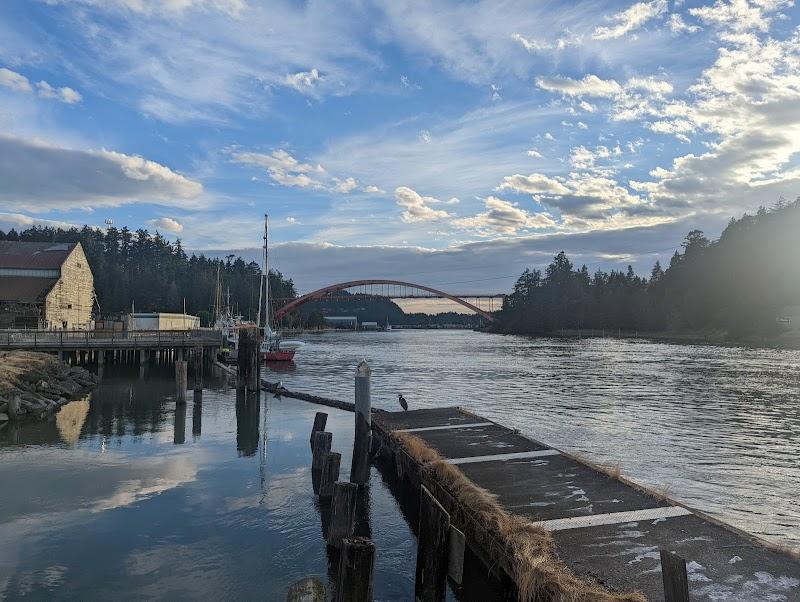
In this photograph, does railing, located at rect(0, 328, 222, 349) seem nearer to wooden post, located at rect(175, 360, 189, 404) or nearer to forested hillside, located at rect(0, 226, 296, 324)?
wooden post, located at rect(175, 360, 189, 404)

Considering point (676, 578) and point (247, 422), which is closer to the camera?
point (676, 578)

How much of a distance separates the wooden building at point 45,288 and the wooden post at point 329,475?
43.1 metres

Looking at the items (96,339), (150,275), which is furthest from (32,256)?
(150,275)

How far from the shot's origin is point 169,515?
39.1ft

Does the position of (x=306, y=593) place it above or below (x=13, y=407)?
above

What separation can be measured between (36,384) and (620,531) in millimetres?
26134

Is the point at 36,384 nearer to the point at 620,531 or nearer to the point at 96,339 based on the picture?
the point at 96,339

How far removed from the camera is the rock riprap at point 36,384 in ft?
71.8

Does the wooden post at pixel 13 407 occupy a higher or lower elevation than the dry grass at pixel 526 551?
lower

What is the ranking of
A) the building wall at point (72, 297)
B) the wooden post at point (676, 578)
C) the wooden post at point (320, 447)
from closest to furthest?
the wooden post at point (676, 578), the wooden post at point (320, 447), the building wall at point (72, 297)

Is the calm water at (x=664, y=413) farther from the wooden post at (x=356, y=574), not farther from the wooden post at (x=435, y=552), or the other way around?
the wooden post at (x=356, y=574)

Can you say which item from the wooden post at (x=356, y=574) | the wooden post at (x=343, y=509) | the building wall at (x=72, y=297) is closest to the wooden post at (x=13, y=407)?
the wooden post at (x=343, y=509)

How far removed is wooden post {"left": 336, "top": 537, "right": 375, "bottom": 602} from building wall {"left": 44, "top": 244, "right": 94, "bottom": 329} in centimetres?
4876

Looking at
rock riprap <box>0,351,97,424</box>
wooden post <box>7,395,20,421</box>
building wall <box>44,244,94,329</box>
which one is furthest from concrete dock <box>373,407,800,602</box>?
building wall <box>44,244,94,329</box>
